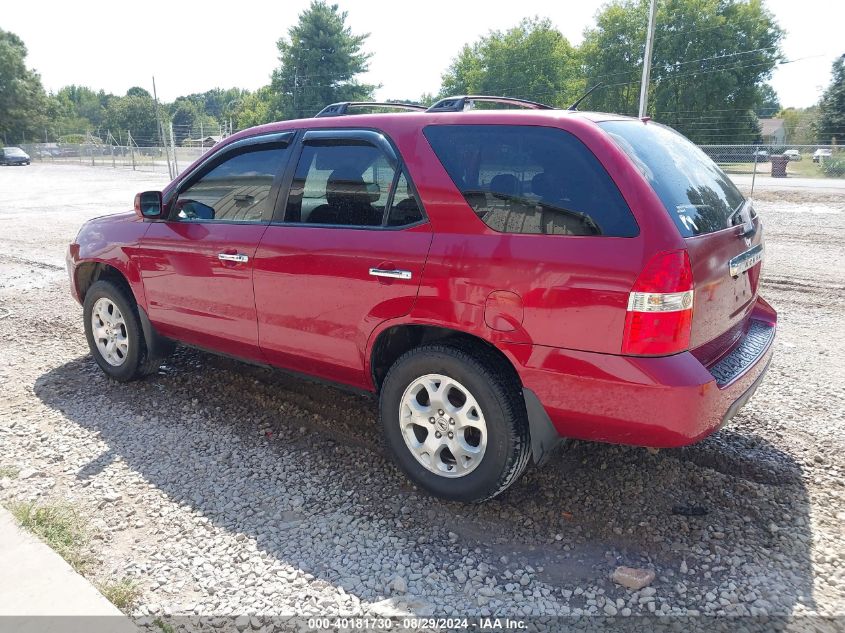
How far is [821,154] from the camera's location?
94.9 feet

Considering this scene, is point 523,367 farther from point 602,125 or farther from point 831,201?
point 831,201

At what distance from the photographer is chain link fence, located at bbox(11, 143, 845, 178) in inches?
1011

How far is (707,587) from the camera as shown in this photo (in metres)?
2.65

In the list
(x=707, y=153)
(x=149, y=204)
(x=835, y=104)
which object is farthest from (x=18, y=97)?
(x=149, y=204)

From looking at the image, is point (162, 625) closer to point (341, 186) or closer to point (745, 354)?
point (341, 186)

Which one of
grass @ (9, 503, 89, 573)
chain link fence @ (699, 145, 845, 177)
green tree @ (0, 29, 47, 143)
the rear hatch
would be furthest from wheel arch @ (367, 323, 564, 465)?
green tree @ (0, 29, 47, 143)

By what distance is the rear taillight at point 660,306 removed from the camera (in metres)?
2.59

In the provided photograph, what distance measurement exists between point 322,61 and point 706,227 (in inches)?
2245

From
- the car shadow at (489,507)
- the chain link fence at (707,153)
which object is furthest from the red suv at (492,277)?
the chain link fence at (707,153)

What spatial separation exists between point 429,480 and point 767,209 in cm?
1491

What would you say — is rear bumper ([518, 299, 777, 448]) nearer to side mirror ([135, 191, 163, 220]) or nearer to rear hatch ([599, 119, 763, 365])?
rear hatch ([599, 119, 763, 365])

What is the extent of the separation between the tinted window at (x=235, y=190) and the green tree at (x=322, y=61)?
172 feet

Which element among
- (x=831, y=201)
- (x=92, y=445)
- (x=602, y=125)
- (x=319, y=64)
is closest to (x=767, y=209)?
(x=831, y=201)

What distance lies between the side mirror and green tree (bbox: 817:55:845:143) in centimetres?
5275
